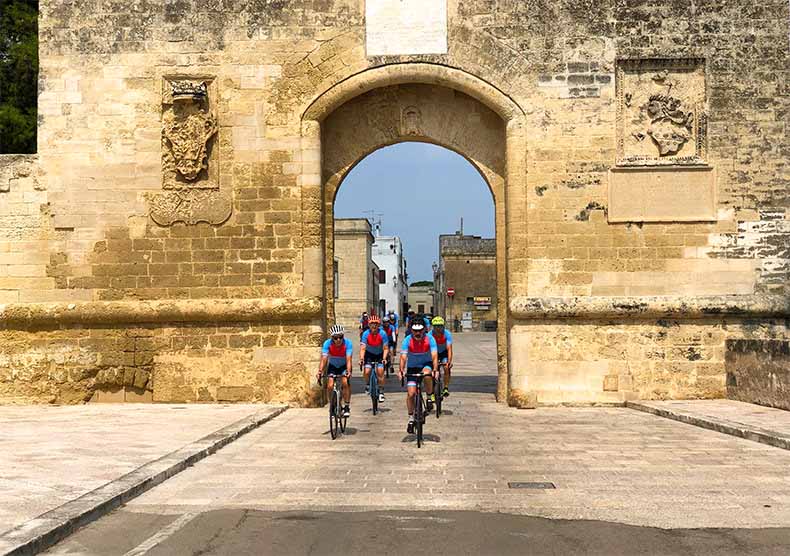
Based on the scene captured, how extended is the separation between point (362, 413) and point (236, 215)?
3476 millimetres

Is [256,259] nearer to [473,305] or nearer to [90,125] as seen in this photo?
[90,125]

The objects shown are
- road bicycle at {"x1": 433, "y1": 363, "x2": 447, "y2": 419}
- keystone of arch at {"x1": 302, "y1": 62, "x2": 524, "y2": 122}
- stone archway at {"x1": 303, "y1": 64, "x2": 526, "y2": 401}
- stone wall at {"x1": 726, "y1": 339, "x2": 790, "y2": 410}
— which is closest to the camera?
stone wall at {"x1": 726, "y1": 339, "x2": 790, "y2": 410}

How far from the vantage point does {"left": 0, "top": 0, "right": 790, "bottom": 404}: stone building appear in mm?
13688

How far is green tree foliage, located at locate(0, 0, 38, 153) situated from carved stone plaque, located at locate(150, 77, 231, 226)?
391 inches

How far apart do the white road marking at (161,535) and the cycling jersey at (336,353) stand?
472 cm

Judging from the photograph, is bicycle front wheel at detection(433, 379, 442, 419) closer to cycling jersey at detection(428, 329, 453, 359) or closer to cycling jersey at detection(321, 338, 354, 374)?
cycling jersey at detection(428, 329, 453, 359)

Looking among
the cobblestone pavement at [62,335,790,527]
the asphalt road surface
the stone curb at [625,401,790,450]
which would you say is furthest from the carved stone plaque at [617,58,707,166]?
the asphalt road surface

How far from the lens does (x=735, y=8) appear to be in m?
13.8

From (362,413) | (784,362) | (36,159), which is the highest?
(36,159)

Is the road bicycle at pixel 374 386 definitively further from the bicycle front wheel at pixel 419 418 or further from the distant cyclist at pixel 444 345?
the bicycle front wheel at pixel 419 418

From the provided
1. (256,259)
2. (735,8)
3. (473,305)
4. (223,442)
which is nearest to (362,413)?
(256,259)

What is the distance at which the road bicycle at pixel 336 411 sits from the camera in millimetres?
10234

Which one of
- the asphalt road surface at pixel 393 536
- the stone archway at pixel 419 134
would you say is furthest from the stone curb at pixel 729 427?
the asphalt road surface at pixel 393 536

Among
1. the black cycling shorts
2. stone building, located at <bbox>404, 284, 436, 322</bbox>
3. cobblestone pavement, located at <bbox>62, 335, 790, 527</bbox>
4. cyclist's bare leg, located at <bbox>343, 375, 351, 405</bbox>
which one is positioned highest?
the black cycling shorts
